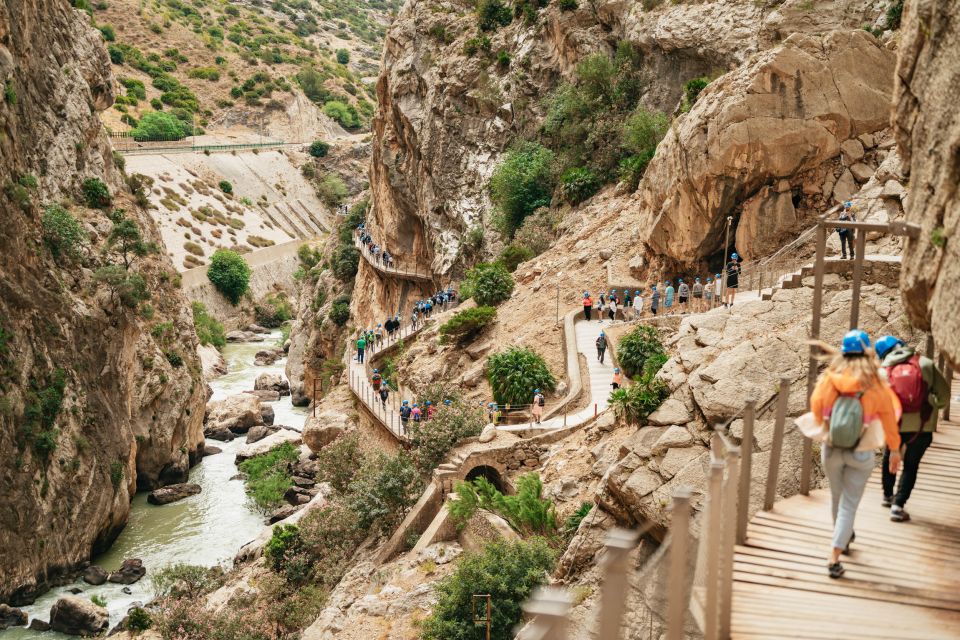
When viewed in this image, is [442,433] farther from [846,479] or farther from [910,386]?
[846,479]

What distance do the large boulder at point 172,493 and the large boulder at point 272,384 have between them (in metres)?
17.9

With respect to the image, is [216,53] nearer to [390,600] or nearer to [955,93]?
[390,600]

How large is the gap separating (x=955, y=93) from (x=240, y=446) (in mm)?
43543

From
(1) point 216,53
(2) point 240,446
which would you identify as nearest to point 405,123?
(2) point 240,446

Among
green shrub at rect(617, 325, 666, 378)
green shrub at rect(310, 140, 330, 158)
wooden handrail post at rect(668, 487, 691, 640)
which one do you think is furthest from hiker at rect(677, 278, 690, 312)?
green shrub at rect(310, 140, 330, 158)

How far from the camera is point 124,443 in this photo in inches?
1382

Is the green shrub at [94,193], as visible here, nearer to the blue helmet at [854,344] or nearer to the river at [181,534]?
the river at [181,534]

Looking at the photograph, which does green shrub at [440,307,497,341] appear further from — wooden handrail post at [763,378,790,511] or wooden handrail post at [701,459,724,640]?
wooden handrail post at [701,459,724,640]

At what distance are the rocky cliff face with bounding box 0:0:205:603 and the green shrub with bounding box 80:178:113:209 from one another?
41cm

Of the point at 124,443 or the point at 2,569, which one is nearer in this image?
the point at 2,569

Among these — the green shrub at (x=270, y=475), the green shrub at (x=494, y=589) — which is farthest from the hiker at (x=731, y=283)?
the green shrub at (x=270, y=475)

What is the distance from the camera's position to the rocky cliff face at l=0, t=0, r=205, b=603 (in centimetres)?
2856

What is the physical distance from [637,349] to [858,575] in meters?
17.5

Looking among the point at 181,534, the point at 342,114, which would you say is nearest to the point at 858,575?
the point at 181,534
